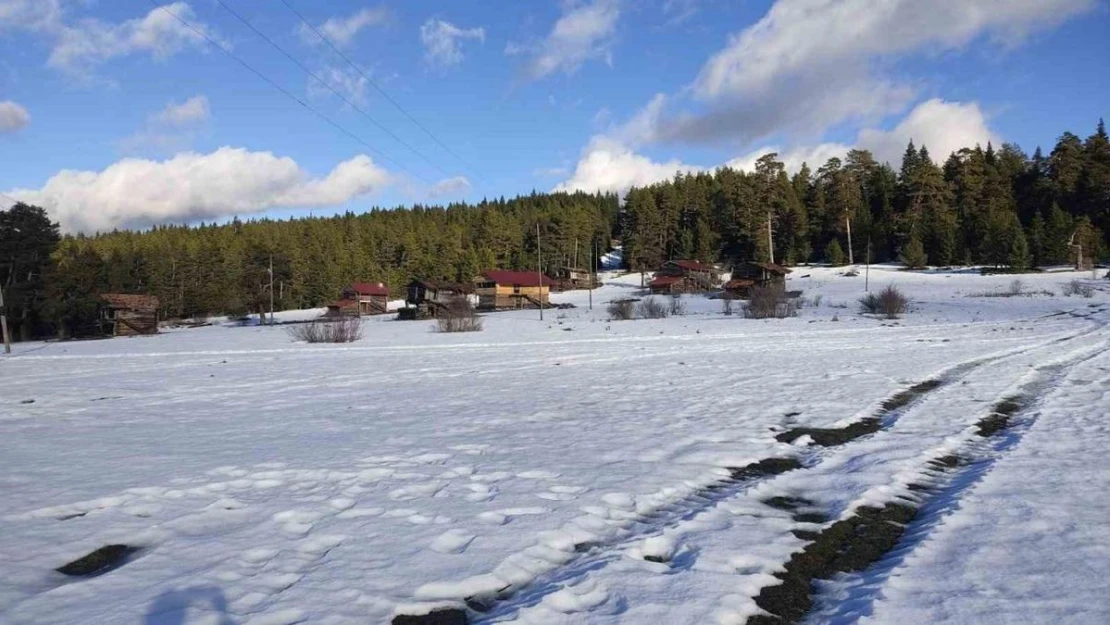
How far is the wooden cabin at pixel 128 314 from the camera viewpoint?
6119 cm

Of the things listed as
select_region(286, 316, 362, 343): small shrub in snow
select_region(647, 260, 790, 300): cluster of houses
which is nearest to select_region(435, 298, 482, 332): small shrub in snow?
select_region(286, 316, 362, 343): small shrub in snow

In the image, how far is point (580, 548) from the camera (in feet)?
15.8

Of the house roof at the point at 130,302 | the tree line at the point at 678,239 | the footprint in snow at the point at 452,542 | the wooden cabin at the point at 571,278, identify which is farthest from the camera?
the wooden cabin at the point at 571,278

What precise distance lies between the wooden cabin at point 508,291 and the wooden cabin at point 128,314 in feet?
112

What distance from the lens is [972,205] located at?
84.6m

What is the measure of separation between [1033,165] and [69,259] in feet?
419

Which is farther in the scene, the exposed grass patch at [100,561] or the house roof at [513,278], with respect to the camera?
the house roof at [513,278]

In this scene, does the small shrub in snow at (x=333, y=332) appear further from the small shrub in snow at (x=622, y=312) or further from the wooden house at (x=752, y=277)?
the wooden house at (x=752, y=277)

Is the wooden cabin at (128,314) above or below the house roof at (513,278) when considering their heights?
below

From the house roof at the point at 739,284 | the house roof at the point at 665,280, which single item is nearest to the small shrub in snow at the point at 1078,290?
the house roof at the point at 739,284

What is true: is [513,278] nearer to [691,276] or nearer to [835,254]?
[691,276]

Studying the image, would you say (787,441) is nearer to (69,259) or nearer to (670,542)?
(670,542)

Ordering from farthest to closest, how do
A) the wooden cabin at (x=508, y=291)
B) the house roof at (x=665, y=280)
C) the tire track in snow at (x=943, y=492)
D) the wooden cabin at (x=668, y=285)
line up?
1. the house roof at (x=665, y=280)
2. the wooden cabin at (x=668, y=285)
3. the wooden cabin at (x=508, y=291)
4. the tire track in snow at (x=943, y=492)

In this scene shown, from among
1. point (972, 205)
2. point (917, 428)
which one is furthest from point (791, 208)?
point (917, 428)
